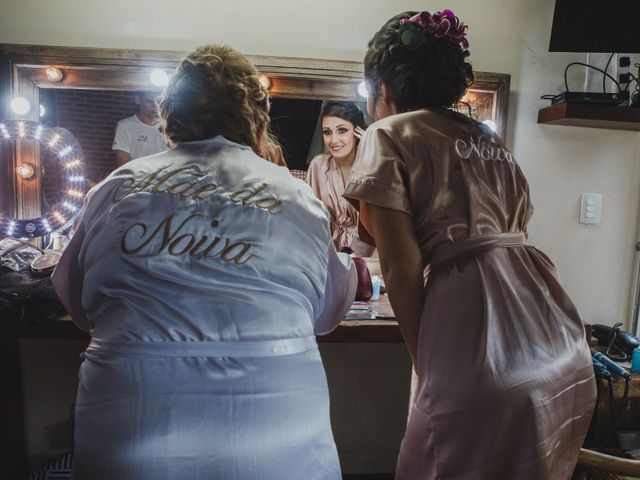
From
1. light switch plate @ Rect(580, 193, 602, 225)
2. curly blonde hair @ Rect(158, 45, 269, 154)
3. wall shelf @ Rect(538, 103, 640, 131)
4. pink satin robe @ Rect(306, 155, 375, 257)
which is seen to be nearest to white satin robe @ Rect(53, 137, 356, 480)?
A: curly blonde hair @ Rect(158, 45, 269, 154)

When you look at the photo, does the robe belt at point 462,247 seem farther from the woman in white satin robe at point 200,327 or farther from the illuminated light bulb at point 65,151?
the illuminated light bulb at point 65,151

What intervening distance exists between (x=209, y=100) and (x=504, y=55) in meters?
1.63

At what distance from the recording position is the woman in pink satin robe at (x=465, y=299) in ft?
3.05

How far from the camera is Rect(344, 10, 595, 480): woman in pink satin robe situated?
0.93 m

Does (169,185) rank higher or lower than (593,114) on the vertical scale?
lower

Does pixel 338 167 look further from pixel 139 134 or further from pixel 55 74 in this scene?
pixel 55 74

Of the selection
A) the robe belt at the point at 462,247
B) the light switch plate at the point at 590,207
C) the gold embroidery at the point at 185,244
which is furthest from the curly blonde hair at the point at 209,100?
the light switch plate at the point at 590,207

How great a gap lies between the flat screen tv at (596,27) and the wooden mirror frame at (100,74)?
0.86 m

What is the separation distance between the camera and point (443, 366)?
946 mm

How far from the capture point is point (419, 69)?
1.07 metres

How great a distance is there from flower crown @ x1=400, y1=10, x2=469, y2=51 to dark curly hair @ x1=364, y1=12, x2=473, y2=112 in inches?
0.4

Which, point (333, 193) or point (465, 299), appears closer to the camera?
point (465, 299)

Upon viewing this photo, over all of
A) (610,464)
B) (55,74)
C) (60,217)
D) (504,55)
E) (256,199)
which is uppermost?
(504,55)

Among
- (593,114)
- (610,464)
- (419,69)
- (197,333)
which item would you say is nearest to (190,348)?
(197,333)
